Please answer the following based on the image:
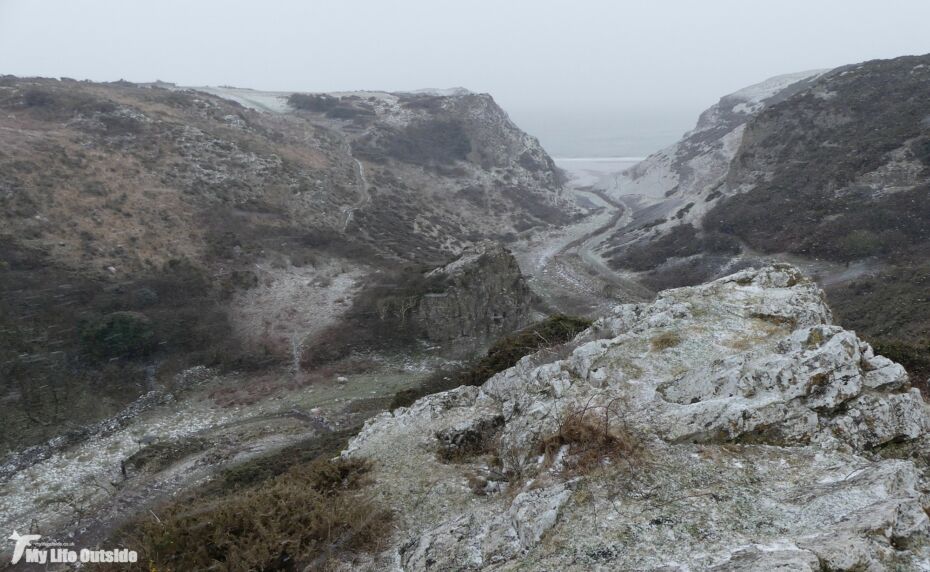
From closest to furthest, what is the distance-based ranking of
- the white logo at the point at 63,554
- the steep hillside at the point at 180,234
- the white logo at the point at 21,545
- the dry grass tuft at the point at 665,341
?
the white logo at the point at 63,554, the dry grass tuft at the point at 665,341, the white logo at the point at 21,545, the steep hillside at the point at 180,234

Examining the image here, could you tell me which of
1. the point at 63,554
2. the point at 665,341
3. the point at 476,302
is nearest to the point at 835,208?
the point at 476,302

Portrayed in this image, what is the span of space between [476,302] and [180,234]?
804 inches

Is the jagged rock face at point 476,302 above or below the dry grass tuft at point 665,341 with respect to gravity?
below

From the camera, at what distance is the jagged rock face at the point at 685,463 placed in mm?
5484

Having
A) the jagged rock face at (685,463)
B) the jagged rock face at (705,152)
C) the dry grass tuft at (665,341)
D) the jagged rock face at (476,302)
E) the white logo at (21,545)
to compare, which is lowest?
the white logo at (21,545)

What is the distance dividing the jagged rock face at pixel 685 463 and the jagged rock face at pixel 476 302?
18109mm

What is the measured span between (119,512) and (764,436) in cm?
1717

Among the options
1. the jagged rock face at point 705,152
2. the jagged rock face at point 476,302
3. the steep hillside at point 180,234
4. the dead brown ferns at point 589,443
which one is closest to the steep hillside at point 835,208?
the jagged rock face at point 705,152

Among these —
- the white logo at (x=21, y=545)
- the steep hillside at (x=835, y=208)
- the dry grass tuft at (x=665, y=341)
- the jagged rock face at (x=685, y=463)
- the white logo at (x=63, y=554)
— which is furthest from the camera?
the steep hillside at (x=835, y=208)

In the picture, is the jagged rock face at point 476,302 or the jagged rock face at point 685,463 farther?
the jagged rock face at point 476,302

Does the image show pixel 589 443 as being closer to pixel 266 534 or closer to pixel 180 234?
pixel 266 534

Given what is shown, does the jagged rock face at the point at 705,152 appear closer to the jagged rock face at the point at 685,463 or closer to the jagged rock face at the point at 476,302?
the jagged rock face at the point at 476,302

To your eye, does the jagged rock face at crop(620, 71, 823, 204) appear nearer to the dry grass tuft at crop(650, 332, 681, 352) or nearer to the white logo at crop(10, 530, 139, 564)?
the dry grass tuft at crop(650, 332, 681, 352)

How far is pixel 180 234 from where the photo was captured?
34.4m
